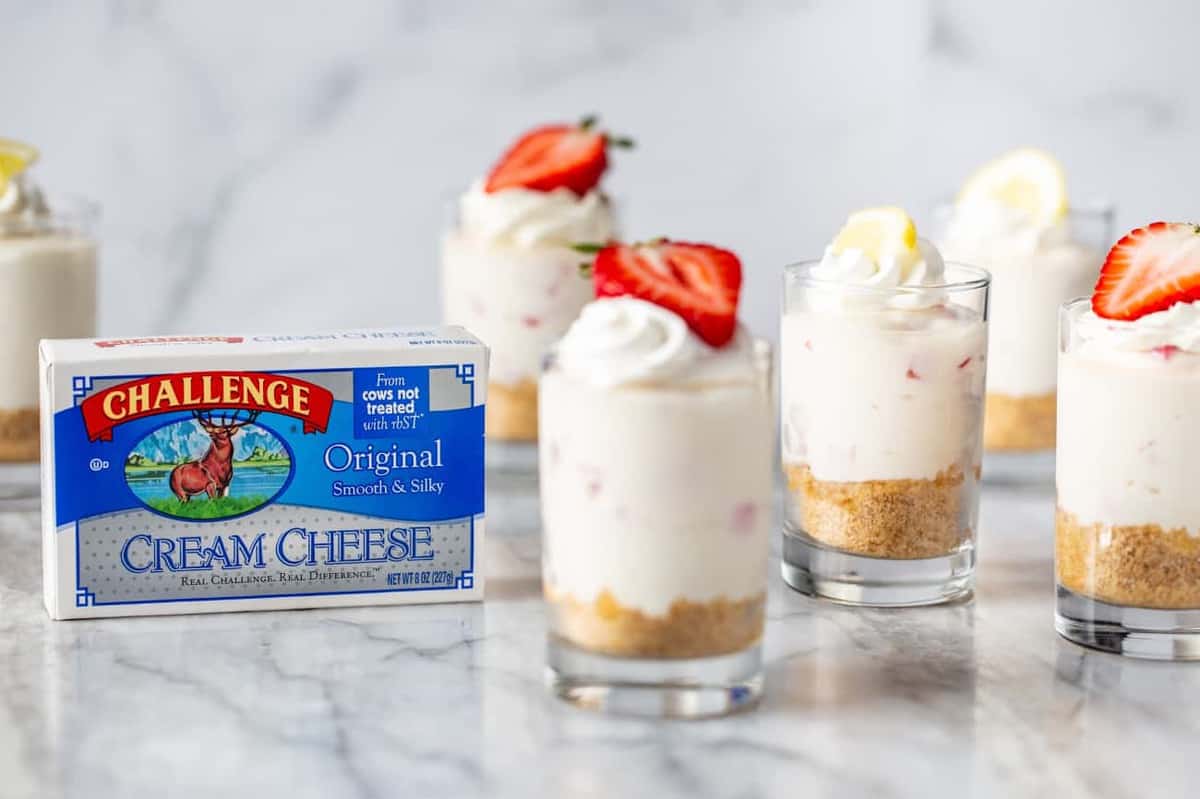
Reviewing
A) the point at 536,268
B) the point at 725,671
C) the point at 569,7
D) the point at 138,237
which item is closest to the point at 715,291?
the point at 725,671

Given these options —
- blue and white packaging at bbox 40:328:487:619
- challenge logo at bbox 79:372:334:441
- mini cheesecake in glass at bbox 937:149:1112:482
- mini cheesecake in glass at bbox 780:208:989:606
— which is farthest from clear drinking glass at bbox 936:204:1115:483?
challenge logo at bbox 79:372:334:441

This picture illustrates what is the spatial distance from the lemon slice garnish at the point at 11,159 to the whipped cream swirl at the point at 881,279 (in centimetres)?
84

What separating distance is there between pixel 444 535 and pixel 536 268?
46 cm

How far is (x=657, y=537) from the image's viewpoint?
4.00 ft

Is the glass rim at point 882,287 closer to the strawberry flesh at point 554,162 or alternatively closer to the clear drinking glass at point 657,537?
the clear drinking glass at point 657,537

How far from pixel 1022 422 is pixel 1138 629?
569 millimetres

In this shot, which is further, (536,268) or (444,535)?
(536,268)

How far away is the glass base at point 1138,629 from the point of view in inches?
54.5

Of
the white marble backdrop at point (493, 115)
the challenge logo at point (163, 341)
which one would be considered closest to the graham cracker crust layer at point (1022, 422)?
the white marble backdrop at point (493, 115)

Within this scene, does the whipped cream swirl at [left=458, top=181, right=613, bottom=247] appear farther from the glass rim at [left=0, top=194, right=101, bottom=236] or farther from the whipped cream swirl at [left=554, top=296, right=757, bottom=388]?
the whipped cream swirl at [left=554, top=296, right=757, bottom=388]

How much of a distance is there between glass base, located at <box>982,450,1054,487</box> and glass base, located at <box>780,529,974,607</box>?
0.42 metres

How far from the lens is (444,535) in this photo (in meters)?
1.51

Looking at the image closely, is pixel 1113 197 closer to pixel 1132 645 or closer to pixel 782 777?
pixel 1132 645

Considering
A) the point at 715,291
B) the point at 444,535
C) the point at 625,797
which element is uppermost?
the point at 715,291
